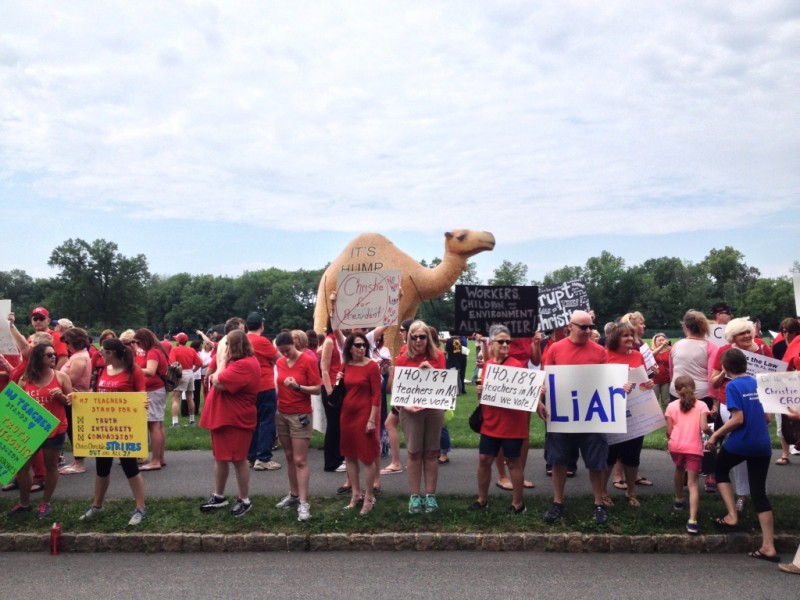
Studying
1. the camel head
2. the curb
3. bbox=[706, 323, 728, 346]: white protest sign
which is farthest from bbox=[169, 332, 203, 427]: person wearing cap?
bbox=[706, 323, 728, 346]: white protest sign

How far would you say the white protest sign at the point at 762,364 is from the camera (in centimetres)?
625

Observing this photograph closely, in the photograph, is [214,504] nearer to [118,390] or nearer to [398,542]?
[118,390]

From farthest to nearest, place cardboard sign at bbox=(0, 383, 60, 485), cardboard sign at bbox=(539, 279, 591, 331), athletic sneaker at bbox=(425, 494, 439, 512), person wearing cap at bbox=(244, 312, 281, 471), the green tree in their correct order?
the green tree → person wearing cap at bbox=(244, 312, 281, 471) → cardboard sign at bbox=(539, 279, 591, 331) → athletic sneaker at bbox=(425, 494, 439, 512) → cardboard sign at bbox=(0, 383, 60, 485)

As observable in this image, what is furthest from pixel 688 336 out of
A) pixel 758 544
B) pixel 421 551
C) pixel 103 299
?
pixel 103 299

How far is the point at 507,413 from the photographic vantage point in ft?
20.5

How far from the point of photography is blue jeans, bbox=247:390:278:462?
8.71 metres

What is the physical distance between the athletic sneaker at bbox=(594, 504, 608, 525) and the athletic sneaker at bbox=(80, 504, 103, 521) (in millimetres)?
4825

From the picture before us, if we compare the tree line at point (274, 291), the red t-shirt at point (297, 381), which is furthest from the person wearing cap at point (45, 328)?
the tree line at point (274, 291)

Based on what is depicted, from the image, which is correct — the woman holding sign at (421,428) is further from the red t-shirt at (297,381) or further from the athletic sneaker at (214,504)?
the athletic sneaker at (214,504)

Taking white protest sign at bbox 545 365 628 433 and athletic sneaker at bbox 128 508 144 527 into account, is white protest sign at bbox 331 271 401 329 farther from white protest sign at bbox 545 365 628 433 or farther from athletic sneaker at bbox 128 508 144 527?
athletic sneaker at bbox 128 508 144 527

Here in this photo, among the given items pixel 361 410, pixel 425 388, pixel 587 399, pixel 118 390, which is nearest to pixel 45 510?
pixel 118 390

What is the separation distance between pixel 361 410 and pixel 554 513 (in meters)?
2.08

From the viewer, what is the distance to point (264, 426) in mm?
8781

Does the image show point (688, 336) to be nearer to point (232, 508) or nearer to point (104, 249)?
point (232, 508)
